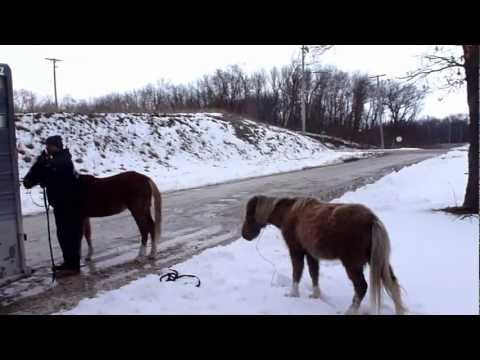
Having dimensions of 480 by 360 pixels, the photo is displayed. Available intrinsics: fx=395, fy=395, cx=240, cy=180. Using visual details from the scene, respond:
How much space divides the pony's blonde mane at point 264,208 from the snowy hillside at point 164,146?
24.8 feet

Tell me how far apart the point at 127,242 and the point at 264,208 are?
329 centimetres

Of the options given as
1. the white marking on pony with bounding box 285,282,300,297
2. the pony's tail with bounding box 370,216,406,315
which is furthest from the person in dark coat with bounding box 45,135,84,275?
the pony's tail with bounding box 370,216,406,315

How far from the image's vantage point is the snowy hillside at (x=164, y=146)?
683 inches

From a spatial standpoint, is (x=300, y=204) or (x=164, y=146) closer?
(x=300, y=204)

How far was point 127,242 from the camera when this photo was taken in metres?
7.08

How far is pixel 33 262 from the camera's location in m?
5.97

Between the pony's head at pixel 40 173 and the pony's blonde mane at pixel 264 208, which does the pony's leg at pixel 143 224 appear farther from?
the pony's blonde mane at pixel 264 208

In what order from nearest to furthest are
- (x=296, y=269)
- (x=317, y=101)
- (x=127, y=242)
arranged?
(x=296, y=269), (x=127, y=242), (x=317, y=101)

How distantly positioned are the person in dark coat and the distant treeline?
43479 mm

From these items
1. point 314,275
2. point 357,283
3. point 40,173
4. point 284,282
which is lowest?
point 284,282

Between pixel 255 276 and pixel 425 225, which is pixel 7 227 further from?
pixel 425 225

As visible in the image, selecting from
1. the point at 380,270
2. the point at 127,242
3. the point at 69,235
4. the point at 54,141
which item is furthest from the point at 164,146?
the point at 380,270

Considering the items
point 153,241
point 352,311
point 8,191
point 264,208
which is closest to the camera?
point 352,311

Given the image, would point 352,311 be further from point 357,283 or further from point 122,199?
point 122,199
